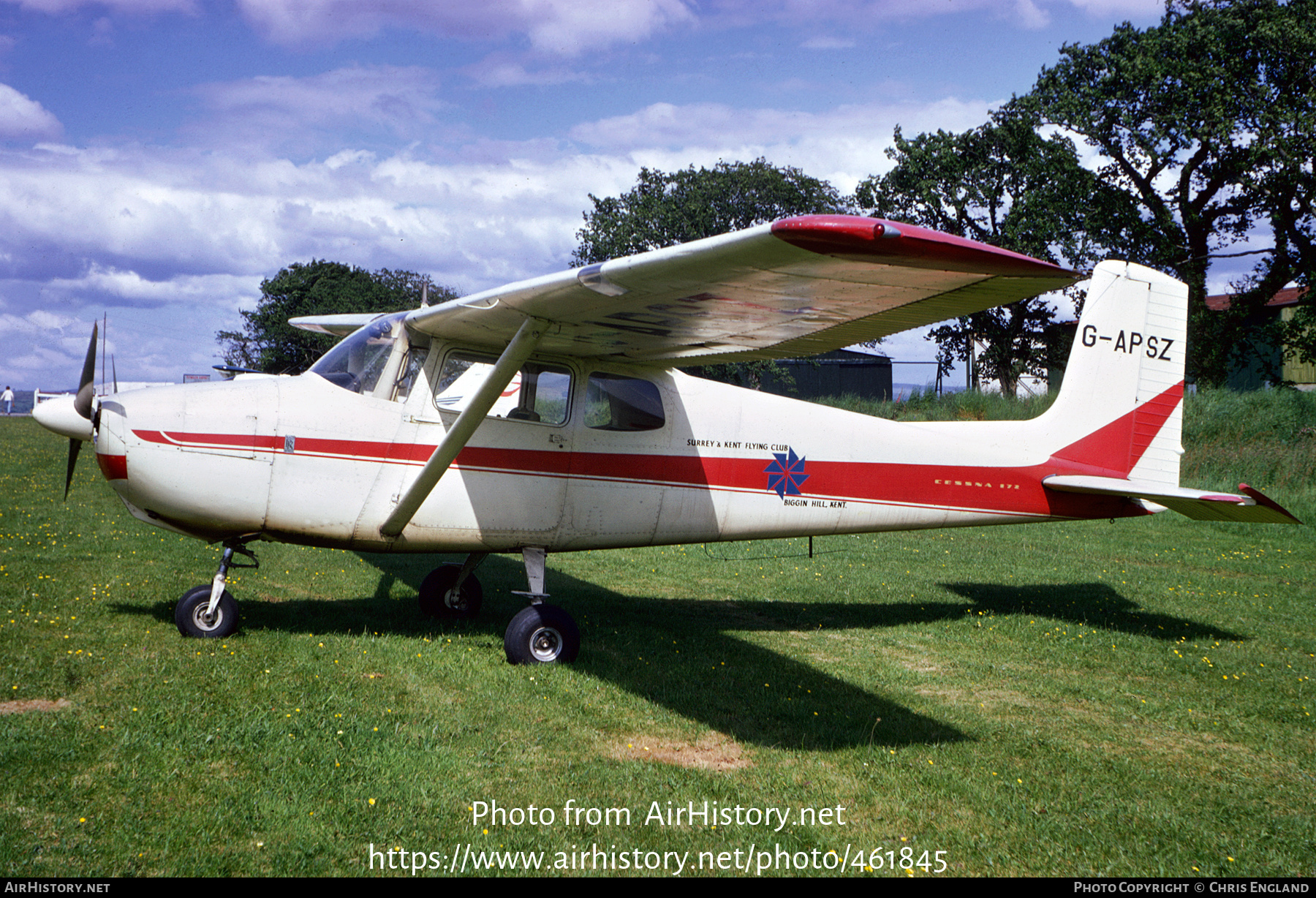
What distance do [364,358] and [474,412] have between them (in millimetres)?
1322

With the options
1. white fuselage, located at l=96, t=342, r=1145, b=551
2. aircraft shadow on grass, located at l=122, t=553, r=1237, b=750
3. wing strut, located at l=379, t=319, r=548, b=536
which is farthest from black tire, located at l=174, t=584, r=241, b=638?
wing strut, located at l=379, t=319, r=548, b=536

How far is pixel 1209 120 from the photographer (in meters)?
29.1

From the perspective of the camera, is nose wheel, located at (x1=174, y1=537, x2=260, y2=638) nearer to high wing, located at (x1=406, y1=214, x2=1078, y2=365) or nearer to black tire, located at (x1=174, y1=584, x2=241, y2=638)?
black tire, located at (x1=174, y1=584, x2=241, y2=638)

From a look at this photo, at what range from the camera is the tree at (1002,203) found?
3262cm

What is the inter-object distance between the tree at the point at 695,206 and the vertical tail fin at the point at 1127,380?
40.0 metres

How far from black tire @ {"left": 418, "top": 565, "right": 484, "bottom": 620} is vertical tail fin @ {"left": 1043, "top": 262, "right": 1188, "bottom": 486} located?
609cm

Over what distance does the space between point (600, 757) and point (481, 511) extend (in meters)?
2.53

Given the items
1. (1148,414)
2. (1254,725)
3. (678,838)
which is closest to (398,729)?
(678,838)

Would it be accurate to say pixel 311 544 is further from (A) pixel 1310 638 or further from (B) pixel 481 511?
(A) pixel 1310 638

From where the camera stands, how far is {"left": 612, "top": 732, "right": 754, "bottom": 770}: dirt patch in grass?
4848 millimetres

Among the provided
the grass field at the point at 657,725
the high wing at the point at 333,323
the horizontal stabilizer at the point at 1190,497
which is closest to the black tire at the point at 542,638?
the grass field at the point at 657,725

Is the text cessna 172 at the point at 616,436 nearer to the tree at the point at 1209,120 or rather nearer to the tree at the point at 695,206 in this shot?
the tree at the point at 1209,120

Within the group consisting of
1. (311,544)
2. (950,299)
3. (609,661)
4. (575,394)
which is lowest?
(609,661)

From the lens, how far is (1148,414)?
895 centimetres
